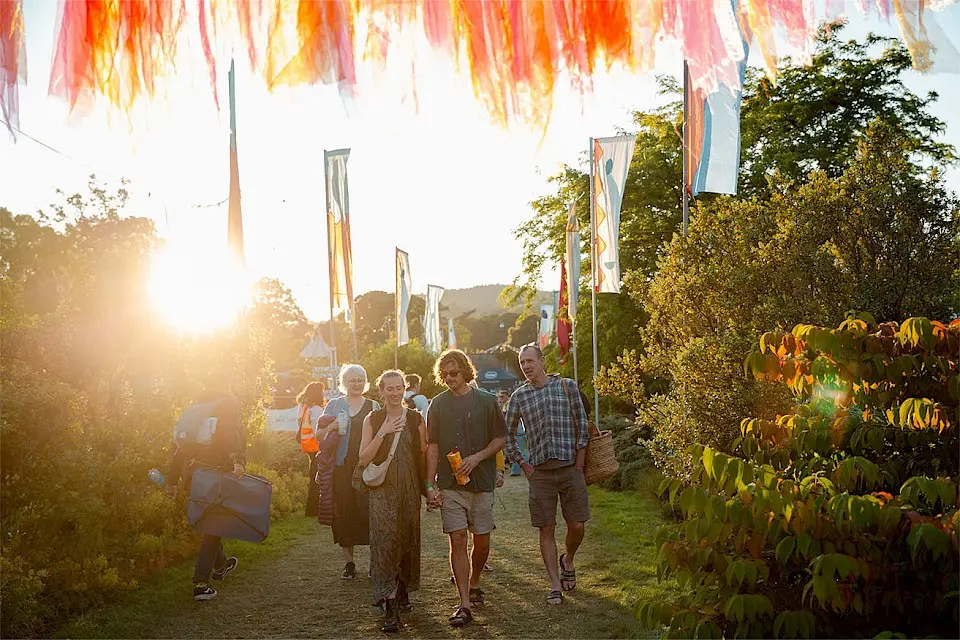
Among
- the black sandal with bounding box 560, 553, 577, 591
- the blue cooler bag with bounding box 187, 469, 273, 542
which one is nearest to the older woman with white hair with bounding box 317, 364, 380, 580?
the blue cooler bag with bounding box 187, 469, 273, 542

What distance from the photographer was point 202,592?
24.3 ft

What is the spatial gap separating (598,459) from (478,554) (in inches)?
46.9

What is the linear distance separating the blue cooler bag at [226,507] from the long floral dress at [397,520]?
131 cm

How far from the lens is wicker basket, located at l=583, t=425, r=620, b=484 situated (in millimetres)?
7309

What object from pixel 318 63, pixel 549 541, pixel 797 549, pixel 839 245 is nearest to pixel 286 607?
pixel 549 541

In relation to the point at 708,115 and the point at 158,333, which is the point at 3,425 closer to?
the point at 158,333

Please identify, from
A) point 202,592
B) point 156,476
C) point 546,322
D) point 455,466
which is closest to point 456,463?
point 455,466

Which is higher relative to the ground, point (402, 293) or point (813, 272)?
point (402, 293)

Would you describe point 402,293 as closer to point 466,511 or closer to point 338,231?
point 338,231

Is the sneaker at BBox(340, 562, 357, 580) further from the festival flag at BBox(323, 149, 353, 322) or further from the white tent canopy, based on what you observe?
the white tent canopy

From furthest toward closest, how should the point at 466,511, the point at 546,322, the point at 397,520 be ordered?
the point at 546,322 < the point at 466,511 < the point at 397,520

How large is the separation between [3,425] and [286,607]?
242cm

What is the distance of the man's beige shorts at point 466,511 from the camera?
22.2 feet

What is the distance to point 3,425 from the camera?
21.0 feet
